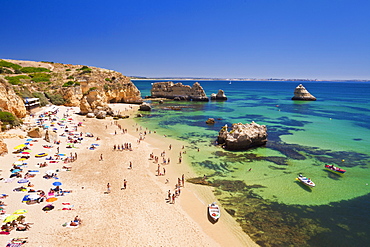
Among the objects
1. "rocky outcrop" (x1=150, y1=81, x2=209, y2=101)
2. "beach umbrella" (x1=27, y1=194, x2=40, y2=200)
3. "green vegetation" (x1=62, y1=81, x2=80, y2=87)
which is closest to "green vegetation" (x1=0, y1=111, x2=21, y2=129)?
"beach umbrella" (x1=27, y1=194, x2=40, y2=200)

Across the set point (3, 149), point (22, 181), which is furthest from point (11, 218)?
point (3, 149)

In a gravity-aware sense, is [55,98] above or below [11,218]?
above

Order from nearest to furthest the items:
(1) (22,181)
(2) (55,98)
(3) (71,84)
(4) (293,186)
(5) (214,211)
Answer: (5) (214,211)
(1) (22,181)
(4) (293,186)
(2) (55,98)
(3) (71,84)

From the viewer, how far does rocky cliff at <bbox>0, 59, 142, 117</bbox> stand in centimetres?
5222

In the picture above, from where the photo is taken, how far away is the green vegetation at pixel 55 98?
55728mm

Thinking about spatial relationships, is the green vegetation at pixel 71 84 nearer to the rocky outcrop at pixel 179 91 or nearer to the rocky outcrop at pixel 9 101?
the rocky outcrop at pixel 9 101

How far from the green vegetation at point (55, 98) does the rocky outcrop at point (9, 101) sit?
64.3 feet

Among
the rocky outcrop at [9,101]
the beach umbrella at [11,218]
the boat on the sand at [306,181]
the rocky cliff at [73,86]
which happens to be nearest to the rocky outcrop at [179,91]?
the rocky cliff at [73,86]

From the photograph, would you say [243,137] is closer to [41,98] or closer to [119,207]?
[119,207]

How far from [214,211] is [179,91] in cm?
7843

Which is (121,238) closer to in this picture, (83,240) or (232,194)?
(83,240)

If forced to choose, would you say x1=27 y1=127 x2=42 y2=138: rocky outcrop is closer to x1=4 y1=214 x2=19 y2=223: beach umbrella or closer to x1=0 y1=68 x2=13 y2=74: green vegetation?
x1=4 y1=214 x2=19 y2=223: beach umbrella

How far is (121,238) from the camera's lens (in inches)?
507

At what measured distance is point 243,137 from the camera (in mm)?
28719
